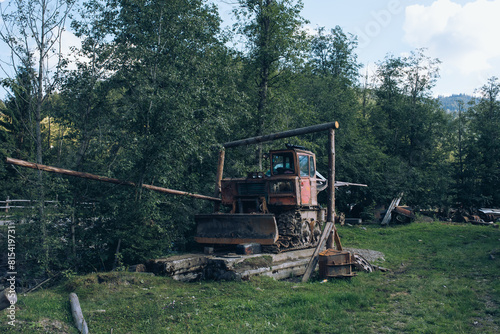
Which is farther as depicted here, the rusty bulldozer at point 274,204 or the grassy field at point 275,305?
the rusty bulldozer at point 274,204

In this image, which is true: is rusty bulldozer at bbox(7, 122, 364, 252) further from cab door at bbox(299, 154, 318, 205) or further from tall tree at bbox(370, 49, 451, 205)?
tall tree at bbox(370, 49, 451, 205)

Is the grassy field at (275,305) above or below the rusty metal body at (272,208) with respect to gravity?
below

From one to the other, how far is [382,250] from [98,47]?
46.9ft

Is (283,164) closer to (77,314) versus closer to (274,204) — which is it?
(274,204)

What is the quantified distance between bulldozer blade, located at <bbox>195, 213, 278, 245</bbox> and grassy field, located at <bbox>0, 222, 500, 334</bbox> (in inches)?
84.8

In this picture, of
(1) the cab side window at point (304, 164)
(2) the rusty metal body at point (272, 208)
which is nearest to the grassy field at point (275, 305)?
(2) the rusty metal body at point (272, 208)

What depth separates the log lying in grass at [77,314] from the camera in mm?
6945

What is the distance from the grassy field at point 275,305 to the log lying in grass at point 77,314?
0.38ft

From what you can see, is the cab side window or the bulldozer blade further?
the cab side window

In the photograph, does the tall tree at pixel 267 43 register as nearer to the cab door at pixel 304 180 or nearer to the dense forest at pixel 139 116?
the dense forest at pixel 139 116

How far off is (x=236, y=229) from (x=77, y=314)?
6545 millimetres

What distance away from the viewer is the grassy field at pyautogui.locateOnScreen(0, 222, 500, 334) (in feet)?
24.1

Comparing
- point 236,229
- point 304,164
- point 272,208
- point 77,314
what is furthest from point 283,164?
point 77,314

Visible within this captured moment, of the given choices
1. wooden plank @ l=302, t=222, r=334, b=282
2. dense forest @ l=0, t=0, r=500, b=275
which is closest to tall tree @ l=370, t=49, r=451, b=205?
dense forest @ l=0, t=0, r=500, b=275
